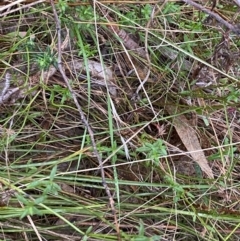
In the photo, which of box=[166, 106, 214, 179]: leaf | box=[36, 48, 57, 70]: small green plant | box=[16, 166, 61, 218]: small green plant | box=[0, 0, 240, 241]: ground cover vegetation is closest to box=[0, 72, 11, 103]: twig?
box=[0, 0, 240, 241]: ground cover vegetation

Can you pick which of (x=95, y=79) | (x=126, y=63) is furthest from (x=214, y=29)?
(x=95, y=79)

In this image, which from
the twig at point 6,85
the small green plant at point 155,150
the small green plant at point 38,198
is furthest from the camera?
the twig at point 6,85

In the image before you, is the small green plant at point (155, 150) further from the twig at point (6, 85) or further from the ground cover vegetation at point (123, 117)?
the twig at point (6, 85)

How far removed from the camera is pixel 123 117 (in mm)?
1465

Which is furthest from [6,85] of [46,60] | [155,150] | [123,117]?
[155,150]

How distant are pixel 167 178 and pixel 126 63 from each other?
1.26 feet

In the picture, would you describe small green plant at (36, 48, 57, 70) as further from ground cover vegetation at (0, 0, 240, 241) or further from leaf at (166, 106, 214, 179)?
leaf at (166, 106, 214, 179)

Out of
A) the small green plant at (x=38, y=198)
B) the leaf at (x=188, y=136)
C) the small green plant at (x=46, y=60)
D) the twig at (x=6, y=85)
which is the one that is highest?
the small green plant at (x=46, y=60)

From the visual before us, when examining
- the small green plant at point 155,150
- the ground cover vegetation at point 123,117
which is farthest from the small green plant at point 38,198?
the small green plant at point 155,150

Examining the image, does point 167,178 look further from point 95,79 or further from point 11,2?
point 11,2

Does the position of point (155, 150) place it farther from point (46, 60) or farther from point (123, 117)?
point (46, 60)

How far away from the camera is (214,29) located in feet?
4.91

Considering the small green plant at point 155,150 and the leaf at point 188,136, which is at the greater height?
the small green plant at point 155,150

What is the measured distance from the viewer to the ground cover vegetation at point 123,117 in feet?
4.37
